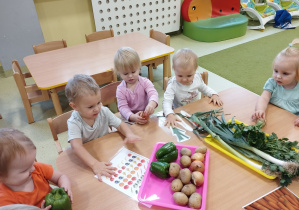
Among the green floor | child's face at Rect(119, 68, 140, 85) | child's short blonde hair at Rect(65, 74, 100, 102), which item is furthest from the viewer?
the green floor

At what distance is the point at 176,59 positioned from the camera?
171cm

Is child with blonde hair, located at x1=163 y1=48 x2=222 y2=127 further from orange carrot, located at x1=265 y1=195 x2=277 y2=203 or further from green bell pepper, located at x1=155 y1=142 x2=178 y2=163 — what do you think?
orange carrot, located at x1=265 y1=195 x2=277 y2=203

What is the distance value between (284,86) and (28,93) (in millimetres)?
2897

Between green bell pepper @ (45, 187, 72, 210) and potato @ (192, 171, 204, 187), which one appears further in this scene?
potato @ (192, 171, 204, 187)

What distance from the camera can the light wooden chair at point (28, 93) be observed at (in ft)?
8.59

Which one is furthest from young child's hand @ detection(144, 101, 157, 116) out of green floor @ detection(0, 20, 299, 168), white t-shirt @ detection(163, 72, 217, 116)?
green floor @ detection(0, 20, 299, 168)

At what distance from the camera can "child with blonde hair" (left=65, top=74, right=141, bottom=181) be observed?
1218mm

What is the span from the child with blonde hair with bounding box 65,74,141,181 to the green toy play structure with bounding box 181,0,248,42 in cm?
425

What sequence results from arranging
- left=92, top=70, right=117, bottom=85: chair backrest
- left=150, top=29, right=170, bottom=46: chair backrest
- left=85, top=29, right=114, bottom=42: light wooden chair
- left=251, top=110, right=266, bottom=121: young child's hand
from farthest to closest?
left=85, top=29, right=114, bottom=42: light wooden chair < left=150, top=29, right=170, bottom=46: chair backrest < left=92, top=70, right=117, bottom=85: chair backrest < left=251, top=110, right=266, bottom=121: young child's hand

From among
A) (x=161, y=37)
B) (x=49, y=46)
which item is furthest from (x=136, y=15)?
(x=49, y=46)

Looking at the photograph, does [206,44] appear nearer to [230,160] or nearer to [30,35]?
[30,35]

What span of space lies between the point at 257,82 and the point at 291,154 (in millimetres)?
2756

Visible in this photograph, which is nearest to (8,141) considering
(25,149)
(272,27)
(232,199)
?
(25,149)

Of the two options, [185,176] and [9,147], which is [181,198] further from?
[9,147]
